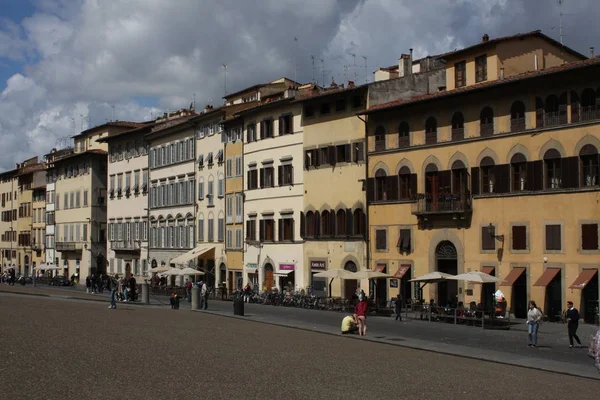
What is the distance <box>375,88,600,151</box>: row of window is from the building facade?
39.5m

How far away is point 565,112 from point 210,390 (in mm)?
27711

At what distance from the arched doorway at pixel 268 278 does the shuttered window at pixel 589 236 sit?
2654 cm

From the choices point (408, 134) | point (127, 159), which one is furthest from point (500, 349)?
point (127, 159)

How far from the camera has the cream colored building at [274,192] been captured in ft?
194

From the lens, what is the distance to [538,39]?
47.5m

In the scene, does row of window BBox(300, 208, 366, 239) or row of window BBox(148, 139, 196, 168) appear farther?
row of window BBox(148, 139, 196, 168)

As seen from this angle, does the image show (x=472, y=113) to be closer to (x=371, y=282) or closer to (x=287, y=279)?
(x=371, y=282)

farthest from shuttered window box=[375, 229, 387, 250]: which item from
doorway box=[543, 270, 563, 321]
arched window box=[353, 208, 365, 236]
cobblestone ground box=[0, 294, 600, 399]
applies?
cobblestone ground box=[0, 294, 600, 399]

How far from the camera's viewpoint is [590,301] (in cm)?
3978

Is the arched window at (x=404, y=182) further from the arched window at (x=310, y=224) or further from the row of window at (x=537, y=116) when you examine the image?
the arched window at (x=310, y=224)

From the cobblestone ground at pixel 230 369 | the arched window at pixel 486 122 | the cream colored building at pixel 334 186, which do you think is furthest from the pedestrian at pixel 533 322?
the cream colored building at pixel 334 186

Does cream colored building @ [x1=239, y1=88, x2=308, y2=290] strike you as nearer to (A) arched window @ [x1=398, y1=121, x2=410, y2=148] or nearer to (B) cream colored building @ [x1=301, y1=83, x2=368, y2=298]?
(B) cream colored building @ [x1=301, y1=83, x2=368, y2=298]

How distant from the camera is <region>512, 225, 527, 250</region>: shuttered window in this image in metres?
42.8

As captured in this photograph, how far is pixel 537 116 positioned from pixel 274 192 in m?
23.6
